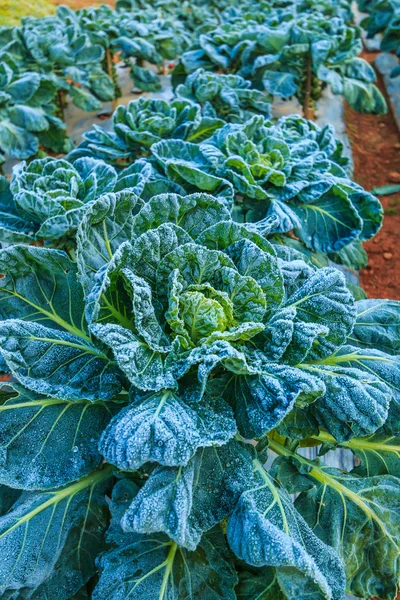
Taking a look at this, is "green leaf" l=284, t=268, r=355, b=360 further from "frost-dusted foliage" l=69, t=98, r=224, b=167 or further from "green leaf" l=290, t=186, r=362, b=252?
"frost-dusted foliage" l=69, t=98, r=224, b=167

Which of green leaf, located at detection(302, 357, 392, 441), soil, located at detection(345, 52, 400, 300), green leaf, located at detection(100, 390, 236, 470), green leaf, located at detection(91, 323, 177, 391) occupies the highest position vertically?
green leaf, located at detection(91, 323, 177, 391)

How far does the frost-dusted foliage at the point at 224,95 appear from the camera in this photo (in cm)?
408

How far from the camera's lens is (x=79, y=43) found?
18.7 feet

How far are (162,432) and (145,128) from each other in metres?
2.35

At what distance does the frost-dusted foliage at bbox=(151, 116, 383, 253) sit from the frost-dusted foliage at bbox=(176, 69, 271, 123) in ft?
3.72

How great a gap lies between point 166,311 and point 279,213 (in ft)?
3.91

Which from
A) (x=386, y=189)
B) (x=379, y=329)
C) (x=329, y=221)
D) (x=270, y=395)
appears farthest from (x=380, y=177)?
(x=270, y=395)

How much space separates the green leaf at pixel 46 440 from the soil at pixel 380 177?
9.89ft

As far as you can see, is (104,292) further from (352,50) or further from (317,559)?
(352,50)

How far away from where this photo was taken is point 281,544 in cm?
135

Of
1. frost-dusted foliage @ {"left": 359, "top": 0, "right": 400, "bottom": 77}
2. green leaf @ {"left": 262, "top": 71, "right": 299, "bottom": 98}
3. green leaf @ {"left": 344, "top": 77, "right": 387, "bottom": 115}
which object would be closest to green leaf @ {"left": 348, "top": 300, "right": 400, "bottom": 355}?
green leaf @ {"left": 262, "top": 71, "right": 299, "bottom": 98}

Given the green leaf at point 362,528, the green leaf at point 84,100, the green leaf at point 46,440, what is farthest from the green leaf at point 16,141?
the green leaf at point 362,528

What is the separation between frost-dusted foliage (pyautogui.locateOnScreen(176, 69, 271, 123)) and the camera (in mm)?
4078

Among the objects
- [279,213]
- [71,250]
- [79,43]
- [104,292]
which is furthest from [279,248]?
[79,43]
